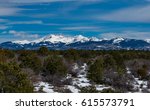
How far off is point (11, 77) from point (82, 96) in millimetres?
11451

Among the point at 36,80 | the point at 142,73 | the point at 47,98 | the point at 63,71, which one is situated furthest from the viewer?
the point at 142,73

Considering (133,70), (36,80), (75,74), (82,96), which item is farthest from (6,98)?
(133,70)

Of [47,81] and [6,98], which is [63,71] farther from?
[6,98]

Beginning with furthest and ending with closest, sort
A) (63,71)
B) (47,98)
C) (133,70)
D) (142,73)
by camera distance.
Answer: (133,70)
(142,73)
(63,71)
(47,98)

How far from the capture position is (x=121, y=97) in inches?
215

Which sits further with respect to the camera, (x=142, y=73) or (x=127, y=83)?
(x=142, y=73)

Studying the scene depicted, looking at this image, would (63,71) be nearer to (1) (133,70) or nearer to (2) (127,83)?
(2) (127,83)

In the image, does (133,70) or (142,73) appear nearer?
(142,73)

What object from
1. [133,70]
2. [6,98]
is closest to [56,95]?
[6,98]

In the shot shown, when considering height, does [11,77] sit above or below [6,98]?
below

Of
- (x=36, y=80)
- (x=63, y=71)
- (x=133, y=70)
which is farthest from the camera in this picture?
(x=133, y=70)

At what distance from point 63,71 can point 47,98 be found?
75.0 feet

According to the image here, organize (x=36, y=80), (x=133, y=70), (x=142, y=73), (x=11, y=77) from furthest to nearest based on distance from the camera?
(x=133, y=70), (x=142, y=73), (x=36, y=80), (x=11, y=77)

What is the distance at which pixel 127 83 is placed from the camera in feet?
86.3
